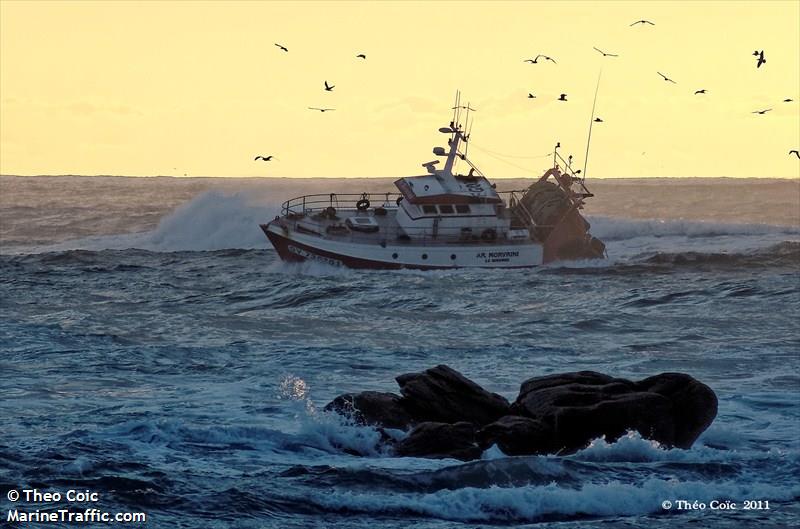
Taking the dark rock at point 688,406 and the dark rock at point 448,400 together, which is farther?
the dark rock at point 448,400

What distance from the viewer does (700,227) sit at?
268 ft

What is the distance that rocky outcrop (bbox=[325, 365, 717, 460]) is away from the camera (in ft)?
69.3

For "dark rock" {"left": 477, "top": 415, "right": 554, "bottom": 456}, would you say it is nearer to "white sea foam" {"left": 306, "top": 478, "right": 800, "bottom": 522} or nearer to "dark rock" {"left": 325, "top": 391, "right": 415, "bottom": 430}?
"dark rock" {"left": 325, "top": 391, "right": 415, "bottom": 430}

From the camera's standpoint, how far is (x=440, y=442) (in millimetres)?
21125

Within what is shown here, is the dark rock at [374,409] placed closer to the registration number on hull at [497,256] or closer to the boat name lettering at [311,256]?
the boat name lettering at [311,256]

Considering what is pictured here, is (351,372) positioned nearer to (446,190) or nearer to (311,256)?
(311,256)

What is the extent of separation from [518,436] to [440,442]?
1.28 meters

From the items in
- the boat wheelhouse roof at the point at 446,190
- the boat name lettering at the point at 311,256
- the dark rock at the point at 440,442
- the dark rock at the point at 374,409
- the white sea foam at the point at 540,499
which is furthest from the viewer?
the boat wheelhouse roof at the point at 446,190

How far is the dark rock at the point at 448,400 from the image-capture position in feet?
75.0

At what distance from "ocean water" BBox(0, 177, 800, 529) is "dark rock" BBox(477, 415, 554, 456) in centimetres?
39

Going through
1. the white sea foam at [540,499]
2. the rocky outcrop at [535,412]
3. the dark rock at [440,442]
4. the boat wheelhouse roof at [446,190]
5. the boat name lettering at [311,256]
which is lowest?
the white sea foam at [540,499]

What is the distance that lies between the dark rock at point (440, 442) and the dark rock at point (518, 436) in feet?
0.83

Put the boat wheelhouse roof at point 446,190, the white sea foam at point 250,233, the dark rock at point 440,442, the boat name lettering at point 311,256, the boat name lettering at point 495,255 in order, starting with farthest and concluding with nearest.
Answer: the white sea foam at point 250,233, the boat wheelhouse roof at point 446,190, the boat name lettering at point 495,255, the boat name lettering at point 311,256, the dark rock at point 440,442

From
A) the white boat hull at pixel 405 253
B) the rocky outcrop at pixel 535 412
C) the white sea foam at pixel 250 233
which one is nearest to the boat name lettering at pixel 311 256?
the white boat hull at pixel 405 253
